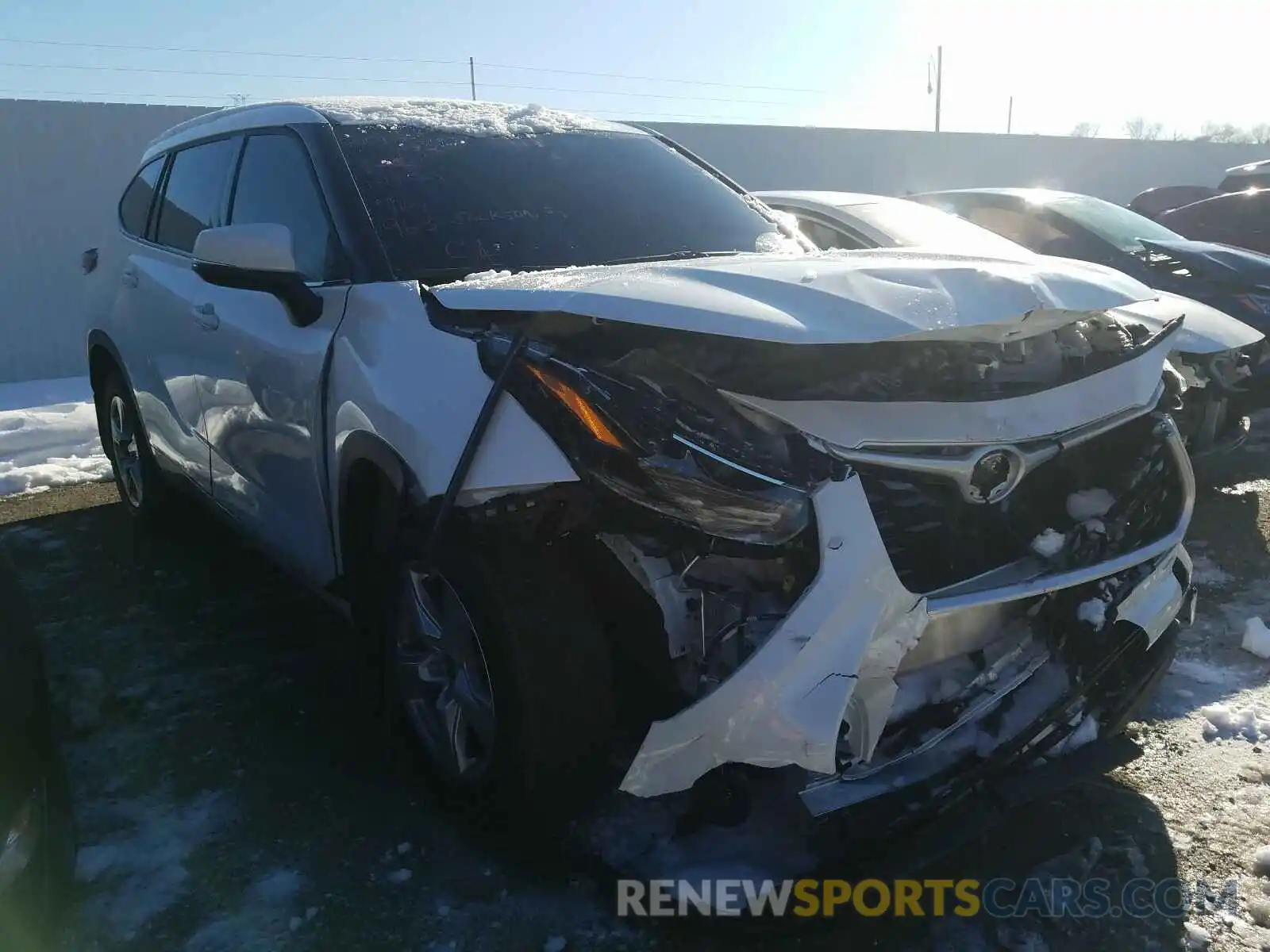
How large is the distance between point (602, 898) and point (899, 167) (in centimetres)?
1697

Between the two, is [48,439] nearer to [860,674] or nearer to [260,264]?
[260,264]

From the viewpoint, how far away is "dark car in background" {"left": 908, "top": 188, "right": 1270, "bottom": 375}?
617cm

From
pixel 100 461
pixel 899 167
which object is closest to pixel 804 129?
pixel 899 167

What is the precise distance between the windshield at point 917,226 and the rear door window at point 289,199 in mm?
2808

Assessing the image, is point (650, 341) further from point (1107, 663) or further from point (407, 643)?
point (1107, 663)

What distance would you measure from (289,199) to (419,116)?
527 millimetres

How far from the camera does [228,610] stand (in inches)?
159

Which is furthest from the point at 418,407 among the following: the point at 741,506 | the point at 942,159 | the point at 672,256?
the point at 942,159

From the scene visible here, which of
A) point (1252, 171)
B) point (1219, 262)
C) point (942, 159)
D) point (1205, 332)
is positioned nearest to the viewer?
point (1205, 332)

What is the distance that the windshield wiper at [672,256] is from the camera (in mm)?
3092

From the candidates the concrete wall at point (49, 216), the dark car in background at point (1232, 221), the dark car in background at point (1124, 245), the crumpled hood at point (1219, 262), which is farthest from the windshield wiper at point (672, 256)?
the dark car in background at point (1232, 221)

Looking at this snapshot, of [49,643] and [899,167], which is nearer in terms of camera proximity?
[49,643]

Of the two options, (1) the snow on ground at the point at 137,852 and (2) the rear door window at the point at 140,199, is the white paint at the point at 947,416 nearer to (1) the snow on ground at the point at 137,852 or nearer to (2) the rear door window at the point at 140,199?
(1) the snow on ground at the point at 137,852

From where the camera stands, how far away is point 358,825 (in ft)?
8.63
